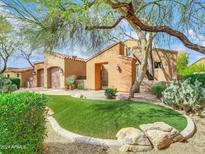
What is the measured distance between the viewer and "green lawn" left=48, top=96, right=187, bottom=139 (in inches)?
350

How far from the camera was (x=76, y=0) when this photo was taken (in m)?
8.98

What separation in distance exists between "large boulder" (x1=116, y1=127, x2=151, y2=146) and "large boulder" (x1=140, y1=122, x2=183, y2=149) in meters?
0.21

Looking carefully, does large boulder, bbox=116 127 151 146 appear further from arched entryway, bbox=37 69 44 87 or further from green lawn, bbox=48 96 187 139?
arched entryway, bbox=37 69 44 87

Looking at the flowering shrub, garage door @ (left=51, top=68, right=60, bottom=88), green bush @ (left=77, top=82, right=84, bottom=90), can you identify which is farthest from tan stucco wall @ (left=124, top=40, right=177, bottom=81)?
the flowering shrub

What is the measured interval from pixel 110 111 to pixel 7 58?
1136 inches

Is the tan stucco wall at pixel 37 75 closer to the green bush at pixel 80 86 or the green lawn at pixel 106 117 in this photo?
the green bush at pixel 80 86

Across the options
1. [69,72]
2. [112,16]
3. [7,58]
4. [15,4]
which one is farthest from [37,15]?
[7,58]

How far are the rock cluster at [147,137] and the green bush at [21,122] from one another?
9.70ft

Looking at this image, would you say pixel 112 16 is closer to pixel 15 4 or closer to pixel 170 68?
pixel 15 4

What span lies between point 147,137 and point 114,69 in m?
17.5

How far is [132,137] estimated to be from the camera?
7.78 meters

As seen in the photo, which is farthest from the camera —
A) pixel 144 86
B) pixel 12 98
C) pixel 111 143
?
pixel 144 86

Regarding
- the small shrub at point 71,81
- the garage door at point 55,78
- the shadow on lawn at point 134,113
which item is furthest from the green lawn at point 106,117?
the garage door at point 55,78

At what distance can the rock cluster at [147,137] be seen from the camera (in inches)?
302
